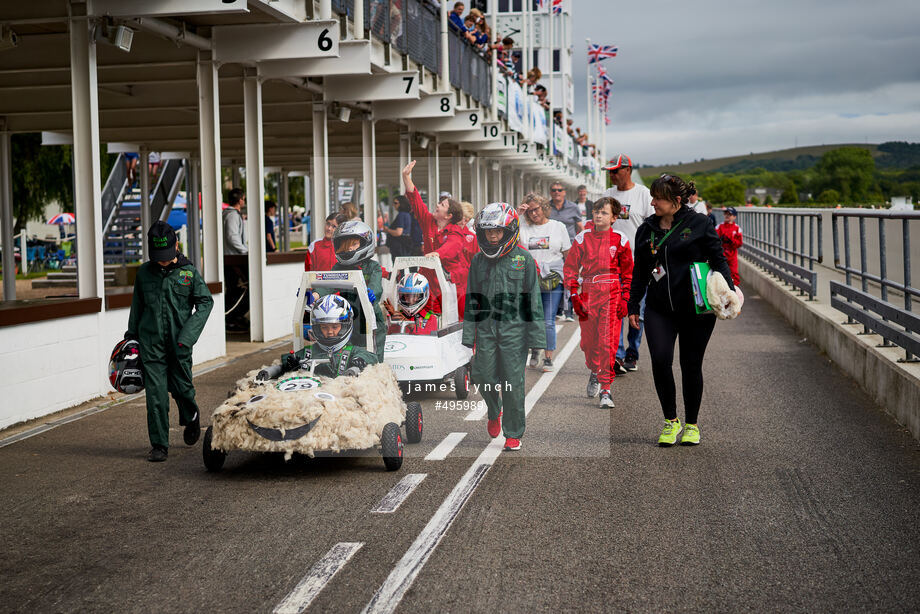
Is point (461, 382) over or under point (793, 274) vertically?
under

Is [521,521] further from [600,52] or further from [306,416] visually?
[600,52]

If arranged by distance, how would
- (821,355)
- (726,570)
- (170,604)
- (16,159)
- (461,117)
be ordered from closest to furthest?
(170,604) → (726,570) → (821,355) → (461,117) → (16,159)

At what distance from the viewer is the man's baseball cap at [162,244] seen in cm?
856

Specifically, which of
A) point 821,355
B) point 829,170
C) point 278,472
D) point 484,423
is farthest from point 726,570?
point 829,170

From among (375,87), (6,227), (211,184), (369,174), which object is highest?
(375,87)

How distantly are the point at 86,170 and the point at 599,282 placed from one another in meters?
5.54

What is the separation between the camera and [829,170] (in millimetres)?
193375

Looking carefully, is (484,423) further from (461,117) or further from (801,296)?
(461,117)

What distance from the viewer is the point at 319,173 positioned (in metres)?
20.4

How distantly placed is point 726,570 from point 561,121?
151 feet

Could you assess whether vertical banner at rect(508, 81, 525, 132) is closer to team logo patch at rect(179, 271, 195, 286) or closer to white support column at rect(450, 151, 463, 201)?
white support column at rect(450, 151, 463, 201)

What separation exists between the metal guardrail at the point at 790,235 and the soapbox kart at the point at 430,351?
34.2 ft

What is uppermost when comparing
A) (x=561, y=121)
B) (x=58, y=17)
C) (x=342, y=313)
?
(x=561, y=121)

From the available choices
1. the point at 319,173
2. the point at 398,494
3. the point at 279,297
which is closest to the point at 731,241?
the point at 319,173
